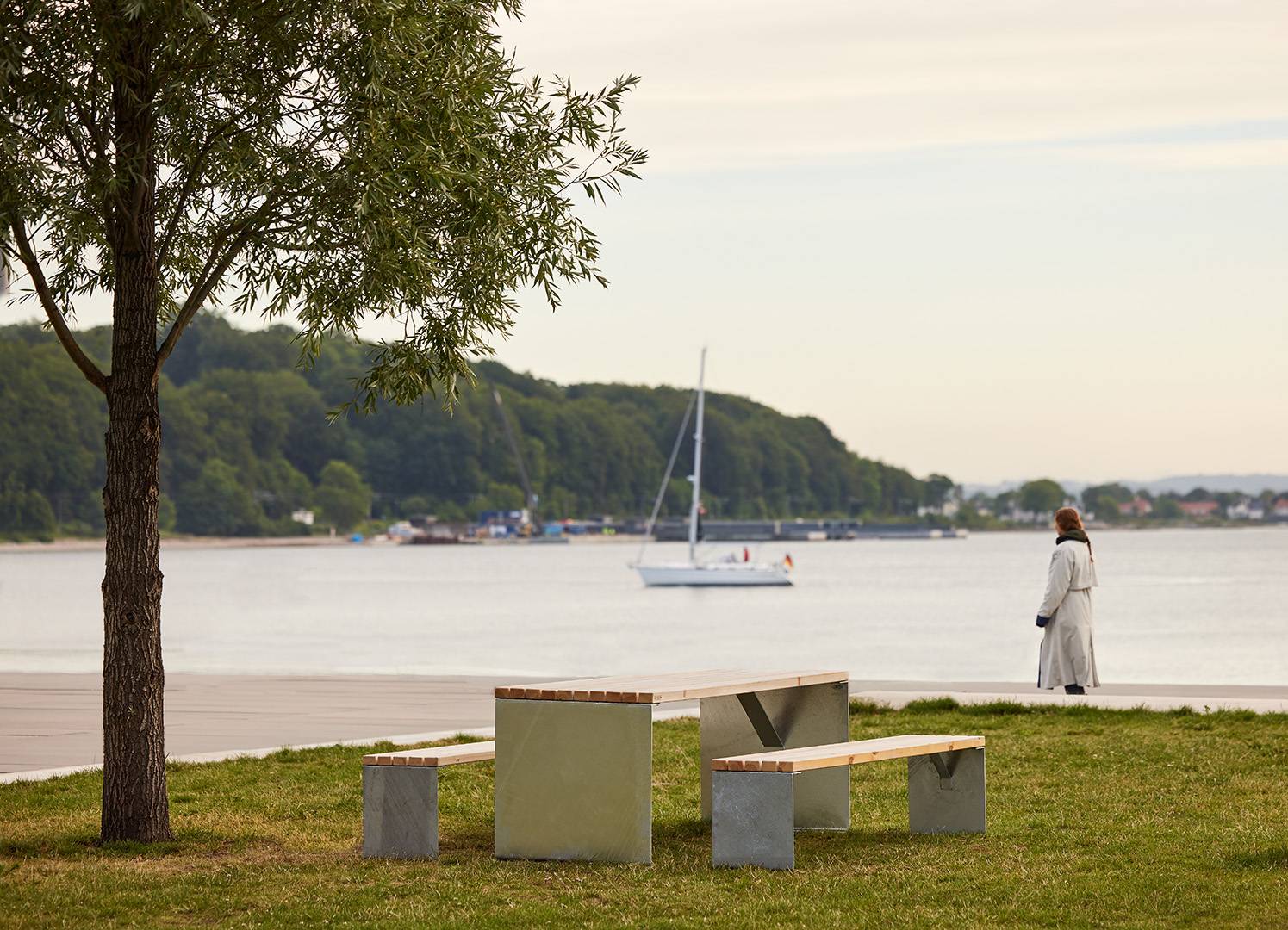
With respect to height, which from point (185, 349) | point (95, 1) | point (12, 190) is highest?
point (185, 349)

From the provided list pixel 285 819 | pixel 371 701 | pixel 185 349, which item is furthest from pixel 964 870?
pixel 185 349

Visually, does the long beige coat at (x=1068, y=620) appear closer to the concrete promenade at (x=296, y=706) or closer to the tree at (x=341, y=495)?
the concrete promenade at (x=296, y=706)

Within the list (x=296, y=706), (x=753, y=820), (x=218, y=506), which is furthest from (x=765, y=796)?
(x=218, y=506)

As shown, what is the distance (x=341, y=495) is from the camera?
155875 millimetres

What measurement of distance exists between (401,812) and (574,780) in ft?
2.90

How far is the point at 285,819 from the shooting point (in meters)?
9.45

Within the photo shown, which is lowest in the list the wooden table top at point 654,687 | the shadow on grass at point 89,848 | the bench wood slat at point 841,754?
the shadow on grass at point 89,848

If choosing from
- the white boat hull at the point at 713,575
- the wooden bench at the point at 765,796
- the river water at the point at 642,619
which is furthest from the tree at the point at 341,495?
the wooden bench at the point at 765,796

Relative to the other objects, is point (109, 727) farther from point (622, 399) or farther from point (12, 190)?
point (622, 399)

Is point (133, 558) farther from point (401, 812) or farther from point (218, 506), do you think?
point (218, 506)

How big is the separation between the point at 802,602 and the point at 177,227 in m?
74.3

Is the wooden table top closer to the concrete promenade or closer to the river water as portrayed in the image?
the concrete promenade

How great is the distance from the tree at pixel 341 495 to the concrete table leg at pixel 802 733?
14850 cm

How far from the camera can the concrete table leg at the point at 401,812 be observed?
322 inches
